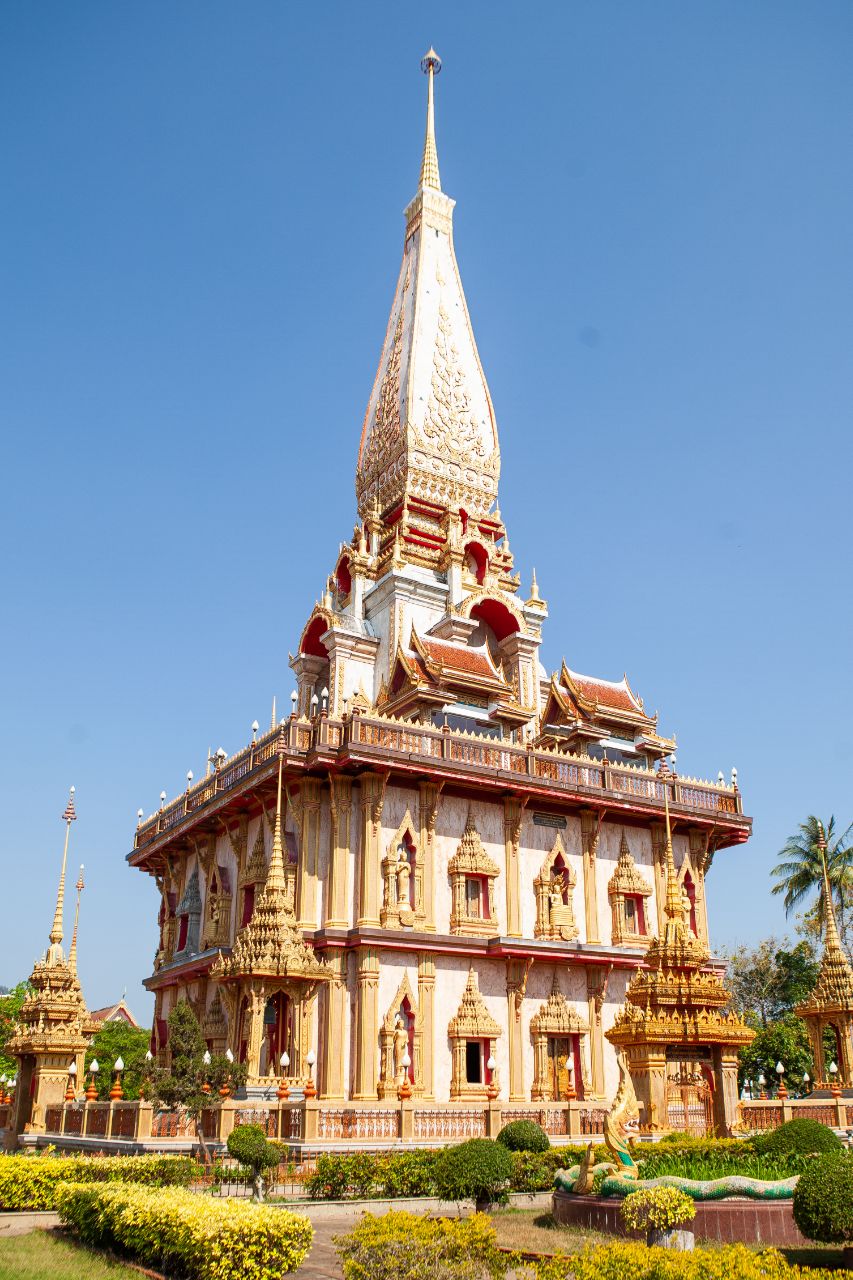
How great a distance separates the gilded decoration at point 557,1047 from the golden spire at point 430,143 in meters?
32.7

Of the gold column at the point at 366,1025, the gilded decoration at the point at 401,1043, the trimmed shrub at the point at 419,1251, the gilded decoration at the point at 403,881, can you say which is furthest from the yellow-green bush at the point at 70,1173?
the gilded decoration at the point at 403,881

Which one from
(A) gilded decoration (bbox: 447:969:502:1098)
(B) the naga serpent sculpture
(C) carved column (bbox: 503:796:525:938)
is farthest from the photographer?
(C) carved column (bbox: 503:796:525:938)

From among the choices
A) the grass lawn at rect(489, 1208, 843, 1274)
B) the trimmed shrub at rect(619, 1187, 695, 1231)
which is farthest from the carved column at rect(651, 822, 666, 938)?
the trimmed shrub at rect(619, 1187, 695, 1231)

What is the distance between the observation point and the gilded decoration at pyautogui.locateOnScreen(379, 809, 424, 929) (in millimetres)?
27766

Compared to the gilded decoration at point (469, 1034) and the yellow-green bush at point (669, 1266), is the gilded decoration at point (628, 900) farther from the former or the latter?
the yellow-green bush at point (669, 1266)

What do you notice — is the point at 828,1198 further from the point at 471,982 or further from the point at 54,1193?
the point at 471,982

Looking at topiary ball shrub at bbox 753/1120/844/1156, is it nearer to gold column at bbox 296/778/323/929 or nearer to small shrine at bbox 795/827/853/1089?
small shrine at bbox 795/827/853/1089

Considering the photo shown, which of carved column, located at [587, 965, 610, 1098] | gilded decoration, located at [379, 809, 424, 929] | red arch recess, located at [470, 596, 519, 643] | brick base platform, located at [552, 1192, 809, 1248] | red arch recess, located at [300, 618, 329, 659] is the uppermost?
red arch recess, located at [470, 596, 519, 643]

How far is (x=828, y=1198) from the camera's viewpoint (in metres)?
11.6

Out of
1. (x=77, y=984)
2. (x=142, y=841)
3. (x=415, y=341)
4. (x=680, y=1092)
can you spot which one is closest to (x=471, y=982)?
(x=680, y=1092)

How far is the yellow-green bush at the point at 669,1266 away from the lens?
919 centimetres

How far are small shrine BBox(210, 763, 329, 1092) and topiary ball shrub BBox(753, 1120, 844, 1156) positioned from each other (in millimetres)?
10087

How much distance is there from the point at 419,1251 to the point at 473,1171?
6647 millimetres

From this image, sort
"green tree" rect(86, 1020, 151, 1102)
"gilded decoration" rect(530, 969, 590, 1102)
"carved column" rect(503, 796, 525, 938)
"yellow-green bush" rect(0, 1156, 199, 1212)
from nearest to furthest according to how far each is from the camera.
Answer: "yellow-green bush" rect(0, 1156, 199, 1212), "gilded decoration" rect(530, 969, 590, 1102), "carved column" rect(503, 796, 525, 938), "green tree" rect(86, 1020, 151, 1102)
